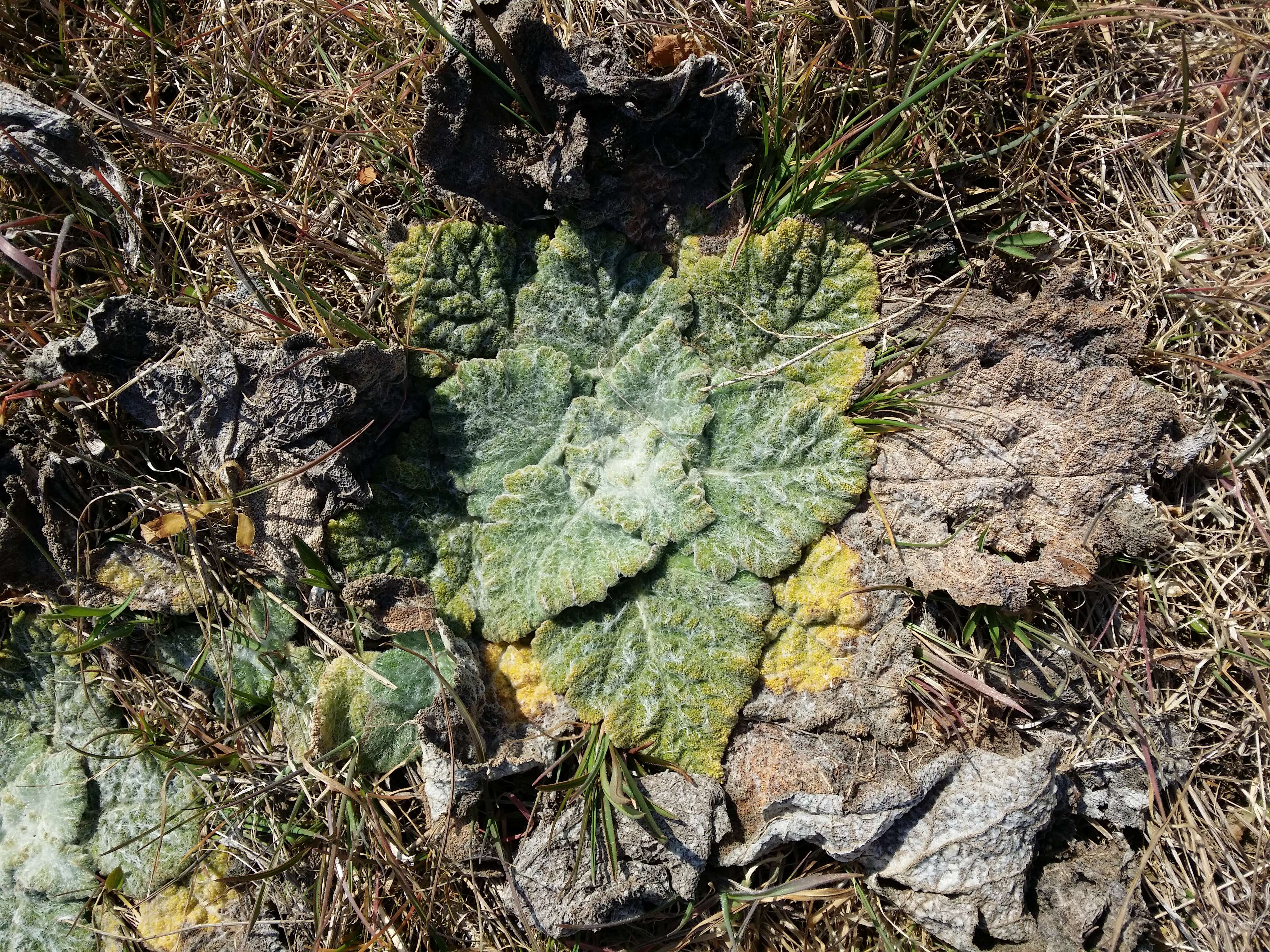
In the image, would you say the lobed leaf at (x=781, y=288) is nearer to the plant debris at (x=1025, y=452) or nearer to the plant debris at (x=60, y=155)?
the plant debris at (x=1025, y=452)

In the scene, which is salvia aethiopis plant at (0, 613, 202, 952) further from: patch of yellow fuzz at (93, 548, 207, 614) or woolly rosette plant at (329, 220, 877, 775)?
woolly rosette plant at (329, 220, 877, 775)

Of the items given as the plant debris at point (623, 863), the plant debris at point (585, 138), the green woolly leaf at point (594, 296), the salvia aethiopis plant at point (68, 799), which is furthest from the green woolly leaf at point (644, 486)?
the salvia aethiopis plant at point (68, 799)

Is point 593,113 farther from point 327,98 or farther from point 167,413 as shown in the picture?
point 167,413

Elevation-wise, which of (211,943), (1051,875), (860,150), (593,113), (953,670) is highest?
(593,113)

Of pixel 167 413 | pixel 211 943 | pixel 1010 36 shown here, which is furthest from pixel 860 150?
pixel 211 943

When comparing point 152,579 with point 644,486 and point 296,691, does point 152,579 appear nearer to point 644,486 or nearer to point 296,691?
point 296,691

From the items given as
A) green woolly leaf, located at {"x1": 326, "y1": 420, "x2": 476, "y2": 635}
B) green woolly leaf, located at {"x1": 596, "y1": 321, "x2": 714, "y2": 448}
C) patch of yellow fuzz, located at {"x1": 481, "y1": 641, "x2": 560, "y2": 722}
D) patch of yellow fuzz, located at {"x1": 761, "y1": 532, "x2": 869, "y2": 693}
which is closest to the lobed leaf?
green woolly leaf, located at {"x1": 596, "y1": 321, "x2": 714, "y2": 448}
